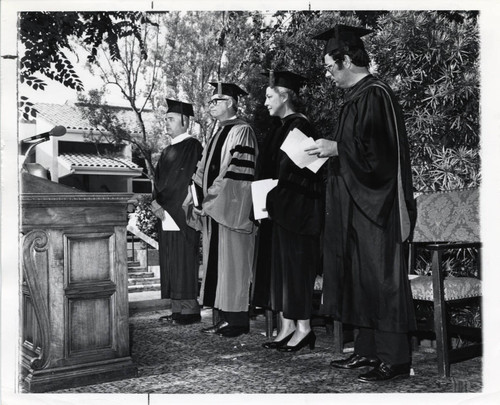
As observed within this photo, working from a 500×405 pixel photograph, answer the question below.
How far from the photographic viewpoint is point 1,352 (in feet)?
9.70

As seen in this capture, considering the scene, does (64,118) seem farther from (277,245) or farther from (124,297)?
(277,245)

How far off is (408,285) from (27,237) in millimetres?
1940

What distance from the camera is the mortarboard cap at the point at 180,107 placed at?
179 inches

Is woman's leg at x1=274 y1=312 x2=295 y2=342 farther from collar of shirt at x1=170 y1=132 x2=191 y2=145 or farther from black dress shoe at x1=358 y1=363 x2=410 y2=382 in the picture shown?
collar of shirt at x1=170 y1=132 x2=191 y2=145

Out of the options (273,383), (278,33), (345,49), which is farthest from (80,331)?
(278,33)

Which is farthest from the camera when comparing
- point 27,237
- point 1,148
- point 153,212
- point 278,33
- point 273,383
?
point 153,212

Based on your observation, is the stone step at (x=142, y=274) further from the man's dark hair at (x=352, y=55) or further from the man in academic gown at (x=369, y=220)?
the man's dark hair at (x=352, y=55)

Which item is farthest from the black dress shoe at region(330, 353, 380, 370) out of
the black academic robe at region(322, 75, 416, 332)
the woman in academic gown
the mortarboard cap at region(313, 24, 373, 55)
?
the mortarboard cap at region(313, 24, 373, 55)

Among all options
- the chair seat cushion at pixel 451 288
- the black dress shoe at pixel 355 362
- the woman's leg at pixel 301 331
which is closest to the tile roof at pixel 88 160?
the woman's leg at pixel 301 331

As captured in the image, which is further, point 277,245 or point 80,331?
point 277,245

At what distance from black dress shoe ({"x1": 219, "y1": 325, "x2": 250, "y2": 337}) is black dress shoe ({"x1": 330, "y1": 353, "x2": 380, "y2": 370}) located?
1107mm

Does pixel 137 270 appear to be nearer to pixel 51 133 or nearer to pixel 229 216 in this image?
pixel 229 216

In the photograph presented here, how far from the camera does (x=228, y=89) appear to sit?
426cm

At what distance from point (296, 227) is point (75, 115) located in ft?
5.48
